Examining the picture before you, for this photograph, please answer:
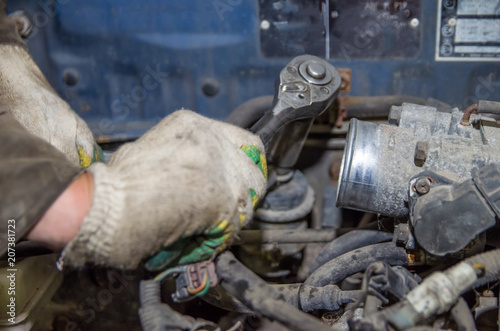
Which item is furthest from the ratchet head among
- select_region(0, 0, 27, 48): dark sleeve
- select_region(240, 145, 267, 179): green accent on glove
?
select_region(0, 0, 27, 48): dark sleeve

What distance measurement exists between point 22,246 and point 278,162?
815 mm

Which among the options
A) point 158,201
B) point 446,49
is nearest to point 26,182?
point 158,201

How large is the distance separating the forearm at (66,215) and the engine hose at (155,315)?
17cm

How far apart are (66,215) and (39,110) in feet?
1.69

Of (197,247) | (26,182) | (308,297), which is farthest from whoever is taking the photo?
(308,297)

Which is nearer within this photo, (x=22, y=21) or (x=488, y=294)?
(x=488, y=294)

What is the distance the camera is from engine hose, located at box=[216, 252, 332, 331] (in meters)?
0.69

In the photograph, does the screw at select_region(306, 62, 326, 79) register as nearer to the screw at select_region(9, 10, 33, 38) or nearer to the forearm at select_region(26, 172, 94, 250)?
the forearm at select_region(26, 172, 94, 250)

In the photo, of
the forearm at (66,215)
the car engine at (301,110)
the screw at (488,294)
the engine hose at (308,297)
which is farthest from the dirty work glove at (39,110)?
the screw at (488,294)

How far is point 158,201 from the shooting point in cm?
66

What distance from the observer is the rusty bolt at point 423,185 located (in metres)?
0.87

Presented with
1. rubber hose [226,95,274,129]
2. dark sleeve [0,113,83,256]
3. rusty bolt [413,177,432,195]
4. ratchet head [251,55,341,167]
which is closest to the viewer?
dark sleeve [0,113,83,256]

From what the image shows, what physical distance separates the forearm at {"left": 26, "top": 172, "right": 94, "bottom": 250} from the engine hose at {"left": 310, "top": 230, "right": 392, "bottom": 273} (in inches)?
28.4

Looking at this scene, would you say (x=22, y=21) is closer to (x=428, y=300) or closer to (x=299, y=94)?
(x=299, y=94)
